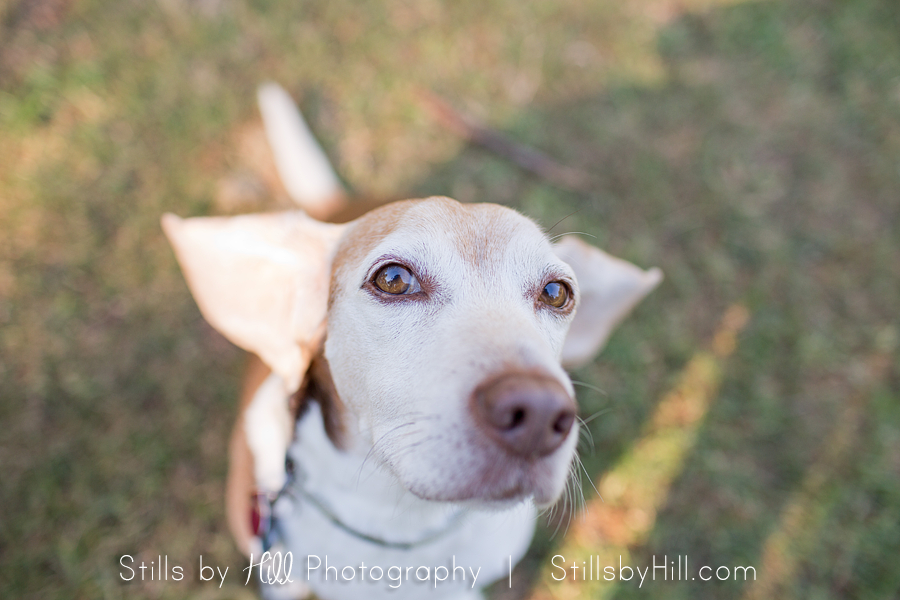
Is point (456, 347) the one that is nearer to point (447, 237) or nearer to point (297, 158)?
point (447, 237)

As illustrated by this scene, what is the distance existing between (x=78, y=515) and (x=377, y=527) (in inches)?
87.2

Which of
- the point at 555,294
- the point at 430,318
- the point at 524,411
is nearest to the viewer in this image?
the point at 524,411

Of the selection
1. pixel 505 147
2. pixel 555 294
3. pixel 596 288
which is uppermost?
pixel 555 294

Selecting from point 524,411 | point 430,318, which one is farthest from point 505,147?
point 524,411

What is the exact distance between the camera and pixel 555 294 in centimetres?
197

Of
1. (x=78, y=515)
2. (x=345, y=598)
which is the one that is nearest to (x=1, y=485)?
(x=78, y=515)

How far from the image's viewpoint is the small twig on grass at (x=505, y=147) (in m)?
4.40

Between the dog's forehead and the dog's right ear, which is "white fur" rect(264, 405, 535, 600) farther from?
the dog's forehead

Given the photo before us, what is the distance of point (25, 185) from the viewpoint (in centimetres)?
379

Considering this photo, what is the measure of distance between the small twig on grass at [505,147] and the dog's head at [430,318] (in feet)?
A: 7.07

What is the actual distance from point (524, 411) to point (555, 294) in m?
0.72

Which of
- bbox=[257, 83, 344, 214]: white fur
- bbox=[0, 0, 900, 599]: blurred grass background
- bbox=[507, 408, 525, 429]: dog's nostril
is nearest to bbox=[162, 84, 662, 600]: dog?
bbox=[507, 408, 525, 429]: dog's nostril

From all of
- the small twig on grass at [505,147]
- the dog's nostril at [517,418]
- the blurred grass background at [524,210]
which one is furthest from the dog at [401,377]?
the small twig on grass at [505,147]

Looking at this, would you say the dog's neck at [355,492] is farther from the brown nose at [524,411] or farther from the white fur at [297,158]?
the white fur at [297,158]
